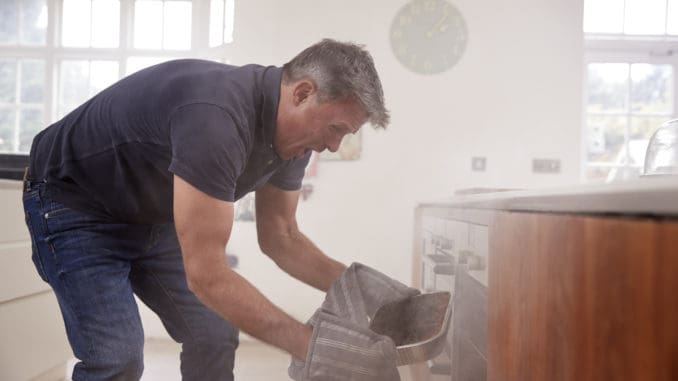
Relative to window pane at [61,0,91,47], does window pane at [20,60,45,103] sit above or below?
below

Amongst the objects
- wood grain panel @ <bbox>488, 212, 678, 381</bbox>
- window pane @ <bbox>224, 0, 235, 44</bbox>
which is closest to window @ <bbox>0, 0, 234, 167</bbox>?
window pane @ <bbox>224, 0, 235, 44</bbox>

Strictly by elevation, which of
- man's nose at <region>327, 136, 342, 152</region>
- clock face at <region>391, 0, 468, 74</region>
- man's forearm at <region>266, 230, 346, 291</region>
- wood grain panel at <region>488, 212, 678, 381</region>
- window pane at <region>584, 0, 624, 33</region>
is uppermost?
window pane at <region>584, 0, 624, 33</region>

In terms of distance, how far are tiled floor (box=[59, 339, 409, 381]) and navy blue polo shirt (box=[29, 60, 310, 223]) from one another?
1271 millimetres

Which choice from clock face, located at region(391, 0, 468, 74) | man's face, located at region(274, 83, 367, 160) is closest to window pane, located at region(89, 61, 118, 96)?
clock face, located at region(391, 0, 468, 74)

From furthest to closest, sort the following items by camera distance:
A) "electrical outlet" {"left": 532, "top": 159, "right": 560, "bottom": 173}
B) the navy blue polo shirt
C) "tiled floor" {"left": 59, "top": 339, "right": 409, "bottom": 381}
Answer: "electrical outlet" {"left": 532, "top": 159, "right": 560, "bottom": 173} → "tiled floor" {"left": 59, "top": 339, "right": 409, "bottom": 381} → the navy blue polo shirt

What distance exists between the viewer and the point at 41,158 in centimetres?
119

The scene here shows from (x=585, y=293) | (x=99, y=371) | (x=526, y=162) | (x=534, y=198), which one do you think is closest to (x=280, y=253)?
(x=99, y=371)

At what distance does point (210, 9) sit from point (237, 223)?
3.88 ft

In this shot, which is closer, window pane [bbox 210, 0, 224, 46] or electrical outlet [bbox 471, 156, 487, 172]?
electrical outlet [bbox 471, 156, 487, 172]

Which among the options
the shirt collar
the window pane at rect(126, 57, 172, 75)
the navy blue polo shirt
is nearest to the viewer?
the navy blue polo shirt

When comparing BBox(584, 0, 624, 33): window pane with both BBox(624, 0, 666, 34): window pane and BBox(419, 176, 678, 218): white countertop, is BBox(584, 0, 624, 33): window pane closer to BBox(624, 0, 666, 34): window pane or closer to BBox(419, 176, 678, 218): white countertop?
BBox(624, 0, 666, 34): window pane

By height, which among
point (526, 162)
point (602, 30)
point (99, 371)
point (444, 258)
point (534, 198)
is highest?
point (602, 30)

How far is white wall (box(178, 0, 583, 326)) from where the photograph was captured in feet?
9.64

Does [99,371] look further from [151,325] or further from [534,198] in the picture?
[151,325]
